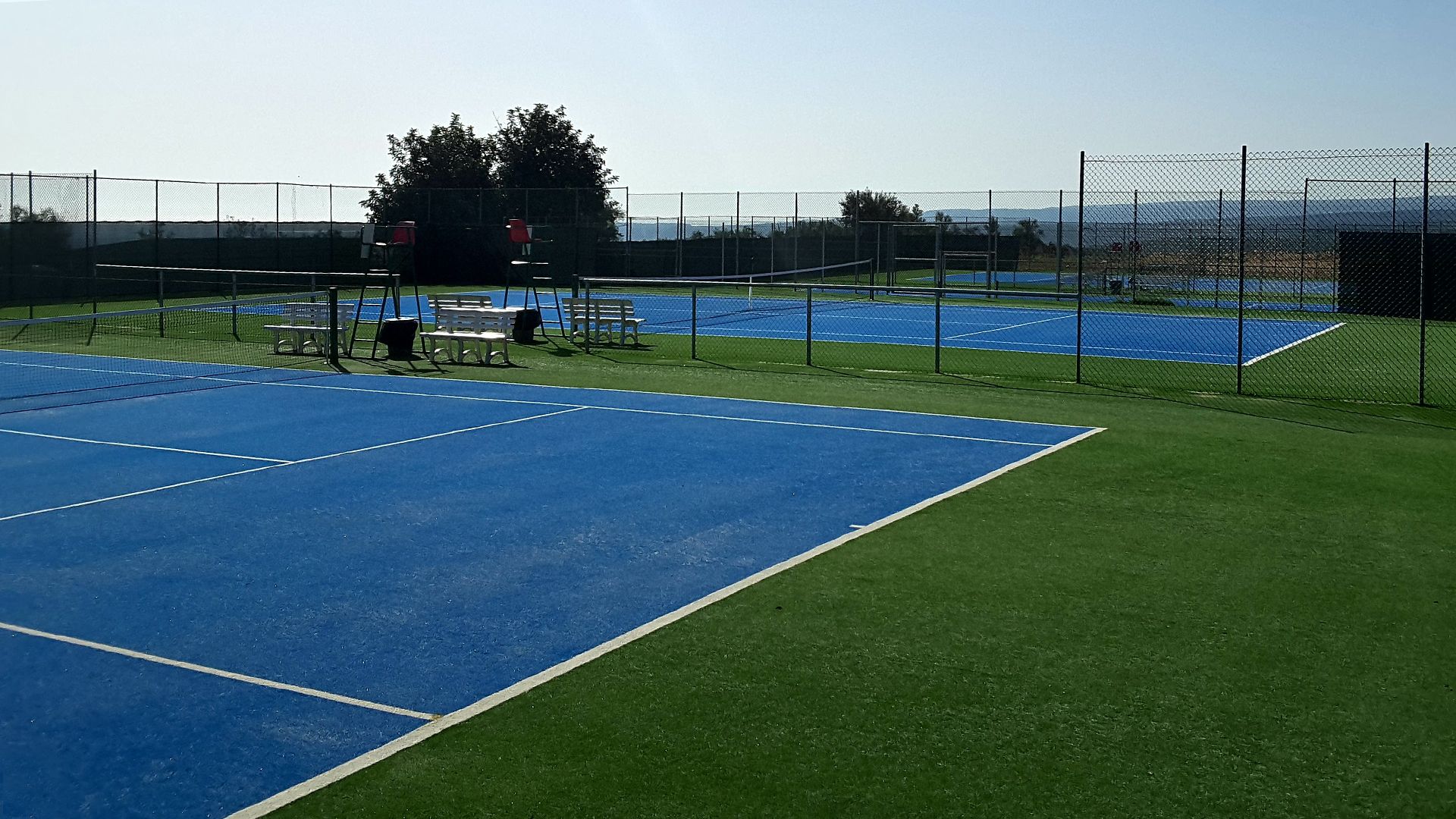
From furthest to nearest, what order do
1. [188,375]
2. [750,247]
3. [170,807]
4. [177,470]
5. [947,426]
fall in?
[750,247], [188,375], [947,426], [177,470], [170,807]

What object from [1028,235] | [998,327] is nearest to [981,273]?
[1028,235]

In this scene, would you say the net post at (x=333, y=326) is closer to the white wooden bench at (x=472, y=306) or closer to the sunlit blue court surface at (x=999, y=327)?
the white wooden bench at (x=472, y=306)

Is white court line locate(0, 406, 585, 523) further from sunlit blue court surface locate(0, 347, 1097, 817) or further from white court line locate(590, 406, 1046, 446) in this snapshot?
white court line locate(590, 406, 1046, 446)

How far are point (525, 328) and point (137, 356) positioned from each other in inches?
261

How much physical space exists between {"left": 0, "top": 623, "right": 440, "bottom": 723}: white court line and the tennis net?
10.1 meters

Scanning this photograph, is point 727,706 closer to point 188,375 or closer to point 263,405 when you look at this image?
point 263,405

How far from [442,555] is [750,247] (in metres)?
40.1

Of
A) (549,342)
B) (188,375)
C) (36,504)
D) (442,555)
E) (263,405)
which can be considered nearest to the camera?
(442,555)

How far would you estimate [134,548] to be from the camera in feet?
30.6

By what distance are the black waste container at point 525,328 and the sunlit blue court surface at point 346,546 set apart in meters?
7.90

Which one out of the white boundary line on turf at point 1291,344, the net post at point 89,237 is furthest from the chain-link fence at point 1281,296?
the net post at point 89,237

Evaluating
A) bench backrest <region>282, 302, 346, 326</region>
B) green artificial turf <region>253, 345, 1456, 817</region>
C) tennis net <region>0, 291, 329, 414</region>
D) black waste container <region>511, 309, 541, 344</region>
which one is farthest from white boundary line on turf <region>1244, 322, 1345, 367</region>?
bench backrest <region>282, 302, 346, 326</region>

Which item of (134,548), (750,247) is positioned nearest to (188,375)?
(134,548)

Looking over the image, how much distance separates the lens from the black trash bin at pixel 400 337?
21852 mm
